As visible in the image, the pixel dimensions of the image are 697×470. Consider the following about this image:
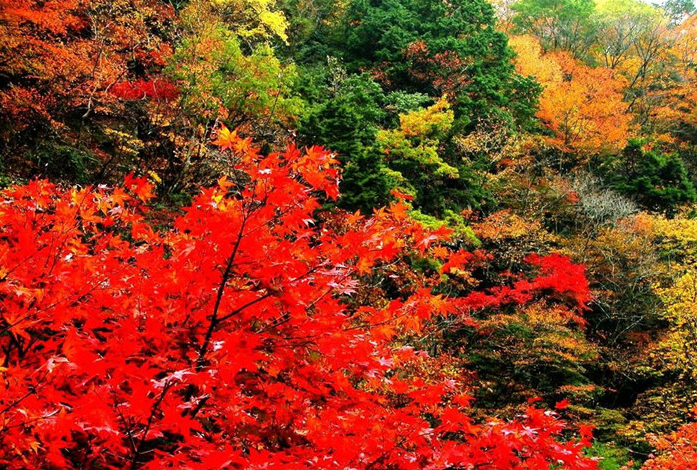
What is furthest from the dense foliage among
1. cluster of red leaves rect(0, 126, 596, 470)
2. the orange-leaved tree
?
the orange-leaved tree

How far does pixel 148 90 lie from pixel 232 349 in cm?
1292

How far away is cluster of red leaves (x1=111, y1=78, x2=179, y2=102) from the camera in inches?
512

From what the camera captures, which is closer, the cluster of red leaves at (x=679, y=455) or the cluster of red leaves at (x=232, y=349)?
the cluster of red leaves at (x=232, y=349)

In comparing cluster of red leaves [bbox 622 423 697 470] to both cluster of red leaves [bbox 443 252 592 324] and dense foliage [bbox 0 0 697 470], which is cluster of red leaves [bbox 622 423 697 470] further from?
cluster of red leaves [bbox 443 252 592 324]

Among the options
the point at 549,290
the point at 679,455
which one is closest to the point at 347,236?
the point at 679,455

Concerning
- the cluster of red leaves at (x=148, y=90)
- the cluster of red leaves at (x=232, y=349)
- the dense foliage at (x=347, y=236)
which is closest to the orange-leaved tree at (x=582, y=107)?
the dense foliage at (x=347, y=236)

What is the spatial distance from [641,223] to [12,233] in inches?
693

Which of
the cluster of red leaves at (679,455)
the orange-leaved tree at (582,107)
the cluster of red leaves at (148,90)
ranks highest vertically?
the orange-leaved tree at (582,107)

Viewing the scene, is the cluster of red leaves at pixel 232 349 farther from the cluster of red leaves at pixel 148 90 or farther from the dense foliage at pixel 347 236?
the cluster of red leaves at pixel 148 90

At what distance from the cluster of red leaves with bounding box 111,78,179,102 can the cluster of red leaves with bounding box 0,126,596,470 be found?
35.4 feet

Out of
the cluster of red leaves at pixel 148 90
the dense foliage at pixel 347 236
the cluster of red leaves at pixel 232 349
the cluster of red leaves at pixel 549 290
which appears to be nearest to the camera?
the cluster of red leaves at pixel 232 349

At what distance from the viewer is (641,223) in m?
16.3

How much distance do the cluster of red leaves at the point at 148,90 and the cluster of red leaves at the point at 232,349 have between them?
1078 centimetres

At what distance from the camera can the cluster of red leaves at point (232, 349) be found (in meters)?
2.52
